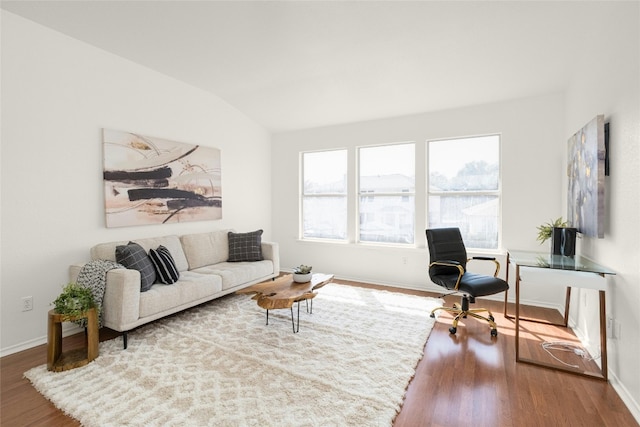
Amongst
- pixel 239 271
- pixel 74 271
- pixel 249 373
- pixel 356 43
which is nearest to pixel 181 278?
pixel 239 271

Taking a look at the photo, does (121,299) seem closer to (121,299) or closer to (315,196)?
(121,299)

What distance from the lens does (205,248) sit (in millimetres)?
4215

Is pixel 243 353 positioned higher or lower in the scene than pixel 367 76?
lower

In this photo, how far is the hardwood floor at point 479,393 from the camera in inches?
74.3

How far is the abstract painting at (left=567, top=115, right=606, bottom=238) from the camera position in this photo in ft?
7.82

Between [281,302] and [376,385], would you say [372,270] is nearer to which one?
[281,302]

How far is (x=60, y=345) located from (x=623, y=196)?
4410mm

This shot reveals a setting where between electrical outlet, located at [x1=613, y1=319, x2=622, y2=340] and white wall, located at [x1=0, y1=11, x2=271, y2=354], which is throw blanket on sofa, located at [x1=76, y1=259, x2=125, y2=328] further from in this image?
electrical outlet, located at [x1=613, y1=319, x2=622, y2=340]

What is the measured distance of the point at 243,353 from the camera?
105 inches

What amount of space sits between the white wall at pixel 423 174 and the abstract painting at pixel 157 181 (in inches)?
57.0

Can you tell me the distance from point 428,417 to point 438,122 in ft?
12.4

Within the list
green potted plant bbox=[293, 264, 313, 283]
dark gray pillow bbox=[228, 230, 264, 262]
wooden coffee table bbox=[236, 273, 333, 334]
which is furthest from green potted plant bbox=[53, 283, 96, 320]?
dark gray pillow bbox=[228, 230, 264, 262]

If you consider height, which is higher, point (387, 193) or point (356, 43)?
point (356, 43)

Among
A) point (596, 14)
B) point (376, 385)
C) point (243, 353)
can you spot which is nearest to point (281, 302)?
point (243, 353)
